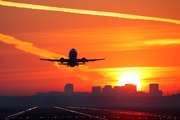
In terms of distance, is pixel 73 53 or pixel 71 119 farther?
pixel 73 53

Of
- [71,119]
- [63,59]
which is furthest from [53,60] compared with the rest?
[71,119]

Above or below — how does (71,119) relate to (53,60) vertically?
below

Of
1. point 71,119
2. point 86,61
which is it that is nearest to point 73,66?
point 86,61

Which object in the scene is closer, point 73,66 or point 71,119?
point 71,119

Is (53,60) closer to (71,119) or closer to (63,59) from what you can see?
(63,59)

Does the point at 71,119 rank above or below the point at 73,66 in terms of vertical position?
below

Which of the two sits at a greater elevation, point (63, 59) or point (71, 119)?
point (63, 59)

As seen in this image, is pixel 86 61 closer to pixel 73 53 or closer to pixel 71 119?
pixel 73 53
